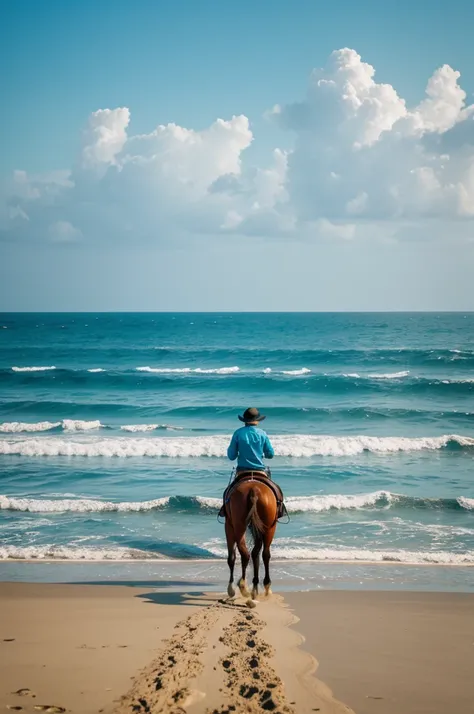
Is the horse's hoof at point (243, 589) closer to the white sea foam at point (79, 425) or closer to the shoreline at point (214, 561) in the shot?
the shoreline at point (214, 561)

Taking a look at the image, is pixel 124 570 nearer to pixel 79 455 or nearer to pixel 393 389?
pixel 79 455

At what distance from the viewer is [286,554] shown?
927 cm

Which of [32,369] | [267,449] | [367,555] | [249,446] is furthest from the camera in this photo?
[32,369]

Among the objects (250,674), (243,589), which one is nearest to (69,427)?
(243,589)

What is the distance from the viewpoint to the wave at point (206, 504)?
11625 mm

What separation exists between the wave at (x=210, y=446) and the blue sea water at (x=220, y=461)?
54 millimetres

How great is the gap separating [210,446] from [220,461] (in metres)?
1.22

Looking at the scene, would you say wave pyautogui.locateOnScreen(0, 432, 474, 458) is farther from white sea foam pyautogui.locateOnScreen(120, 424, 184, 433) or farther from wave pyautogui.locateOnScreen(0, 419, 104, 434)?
wave pyautogui.locateOnScreen(0, 419, 104, 434)

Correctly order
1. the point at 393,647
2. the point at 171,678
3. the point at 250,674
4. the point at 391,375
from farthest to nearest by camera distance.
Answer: the point at 391,375
the point at 393,647
the point at 250,674
the point at 171,678

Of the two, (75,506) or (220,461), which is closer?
(75,506)

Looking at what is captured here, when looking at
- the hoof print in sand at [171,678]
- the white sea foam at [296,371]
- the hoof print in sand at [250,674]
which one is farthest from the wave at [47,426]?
the hoof print in sand at [250,674]

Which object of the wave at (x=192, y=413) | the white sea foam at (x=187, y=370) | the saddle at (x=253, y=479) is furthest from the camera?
the white sea foam at (x=187, y=370)

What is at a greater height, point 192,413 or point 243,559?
point 243,559

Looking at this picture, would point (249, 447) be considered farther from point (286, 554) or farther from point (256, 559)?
point (286, 554)
